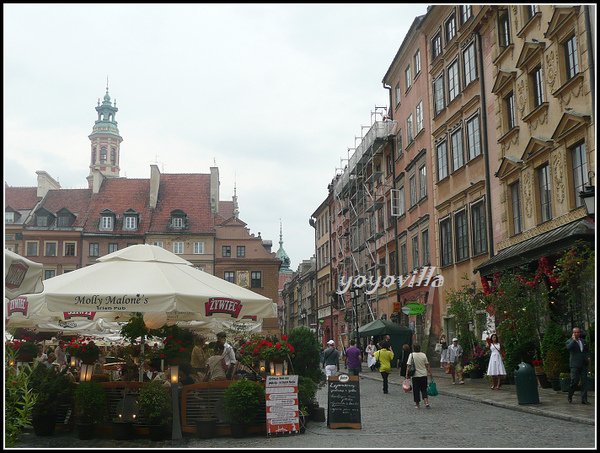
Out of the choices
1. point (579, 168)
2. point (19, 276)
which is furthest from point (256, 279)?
point (19, 276)

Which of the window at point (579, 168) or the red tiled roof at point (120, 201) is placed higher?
the red tiled roof at point (120, 201)

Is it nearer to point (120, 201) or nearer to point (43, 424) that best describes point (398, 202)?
point (43, 424)

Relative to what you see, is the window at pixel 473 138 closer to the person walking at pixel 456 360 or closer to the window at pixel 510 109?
the window at pixel 510 109

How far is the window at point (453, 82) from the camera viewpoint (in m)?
30.8

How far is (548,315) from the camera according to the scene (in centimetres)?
2042

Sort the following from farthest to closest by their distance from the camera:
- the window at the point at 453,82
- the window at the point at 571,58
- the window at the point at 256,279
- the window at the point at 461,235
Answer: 1. the window at the point at 256,279
2. the window at the point at 453,82
3. the window at the point at 461,235
4. the window at the point at 571,58

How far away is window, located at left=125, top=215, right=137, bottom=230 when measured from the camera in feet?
230

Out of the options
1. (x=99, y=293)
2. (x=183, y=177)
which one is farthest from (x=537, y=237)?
(x=183, y=177)

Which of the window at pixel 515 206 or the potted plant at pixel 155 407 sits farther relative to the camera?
the window at pixel 515 206

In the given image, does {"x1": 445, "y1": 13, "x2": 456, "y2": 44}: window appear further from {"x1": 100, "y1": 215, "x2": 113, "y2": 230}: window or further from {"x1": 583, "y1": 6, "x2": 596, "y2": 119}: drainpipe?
{"x1": 100, "y1": 215, "x2": 113, "y2": 230}: window

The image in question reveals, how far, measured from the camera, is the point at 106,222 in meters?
70.2

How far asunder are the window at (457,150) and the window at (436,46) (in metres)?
4.59

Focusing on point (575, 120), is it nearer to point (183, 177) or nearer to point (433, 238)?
point (433, 238)

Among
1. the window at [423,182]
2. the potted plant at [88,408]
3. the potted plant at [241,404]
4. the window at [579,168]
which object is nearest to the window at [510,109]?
the window at [579,168]
